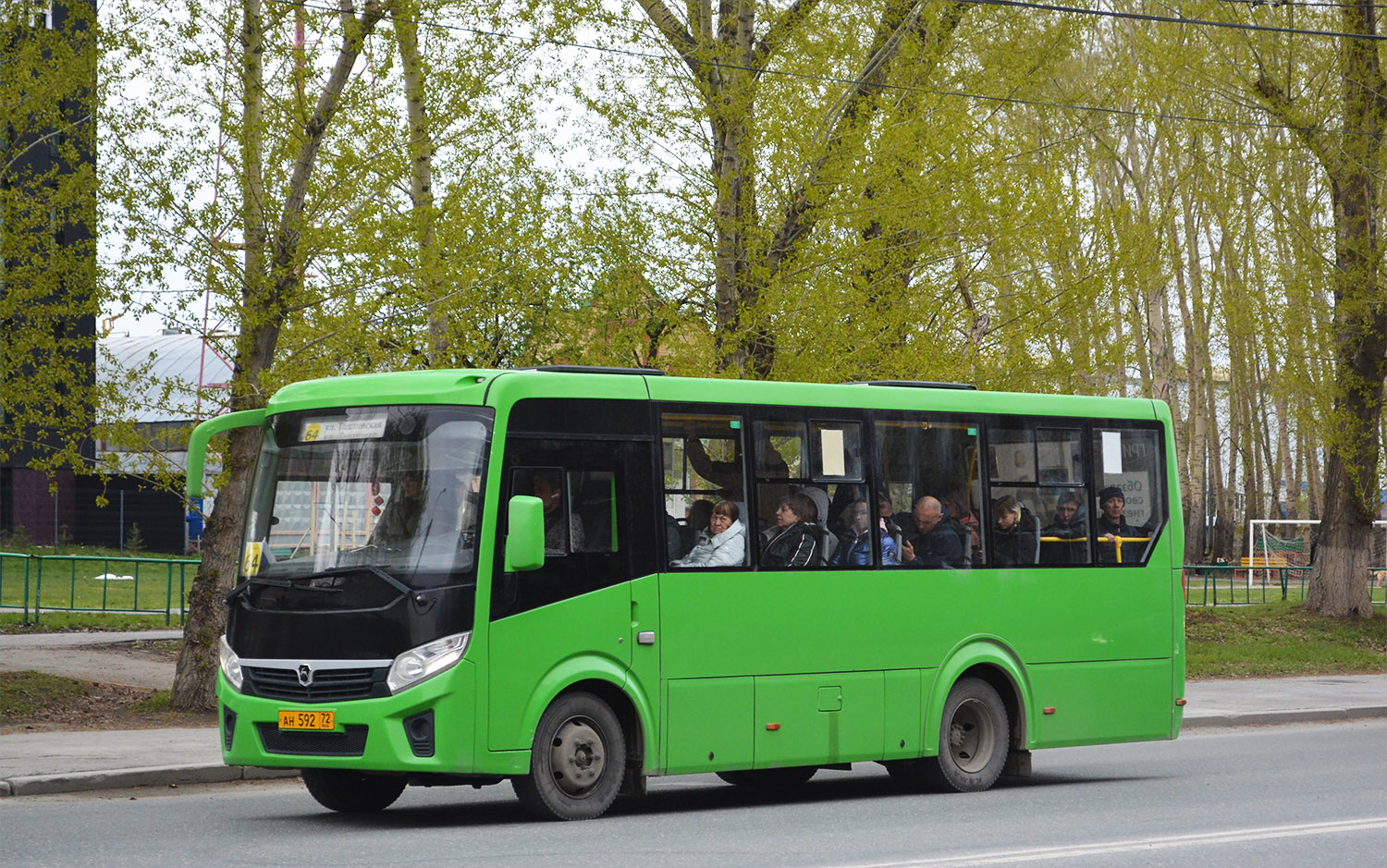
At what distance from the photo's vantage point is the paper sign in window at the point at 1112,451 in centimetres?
1395

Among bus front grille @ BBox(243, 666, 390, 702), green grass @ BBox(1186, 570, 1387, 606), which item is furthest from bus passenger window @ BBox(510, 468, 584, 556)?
green grass @ BBox(1186, 570, 1387, 606)

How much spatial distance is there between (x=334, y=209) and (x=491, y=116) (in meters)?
1.79

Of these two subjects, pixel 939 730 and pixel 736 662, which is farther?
pixel 939 730

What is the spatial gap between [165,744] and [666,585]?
535 centimetres

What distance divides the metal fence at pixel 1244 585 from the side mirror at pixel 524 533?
26.8 m

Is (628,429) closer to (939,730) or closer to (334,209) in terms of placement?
(939,730)

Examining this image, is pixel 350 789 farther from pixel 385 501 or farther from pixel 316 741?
pixel 385 501

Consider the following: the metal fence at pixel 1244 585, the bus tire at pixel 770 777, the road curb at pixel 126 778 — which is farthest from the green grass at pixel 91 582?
the metal fence at pixel 1244 585

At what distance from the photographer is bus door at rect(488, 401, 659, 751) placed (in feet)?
34.0

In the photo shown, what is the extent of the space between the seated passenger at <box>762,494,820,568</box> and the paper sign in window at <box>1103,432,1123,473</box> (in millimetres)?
3026

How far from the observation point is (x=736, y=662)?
11.5 m

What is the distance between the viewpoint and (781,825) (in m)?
10.5

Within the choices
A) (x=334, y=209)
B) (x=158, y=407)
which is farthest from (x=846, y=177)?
(x=158, y=407)

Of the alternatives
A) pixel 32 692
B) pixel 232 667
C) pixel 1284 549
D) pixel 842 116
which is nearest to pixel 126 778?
pixel 232 667
